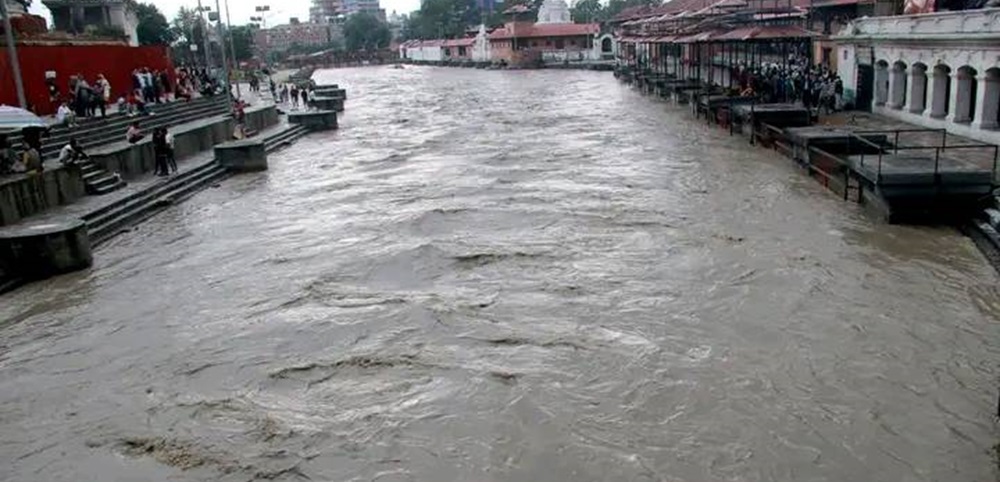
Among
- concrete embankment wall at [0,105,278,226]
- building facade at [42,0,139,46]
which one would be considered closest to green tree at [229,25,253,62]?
building facade at [42,0,139,46]

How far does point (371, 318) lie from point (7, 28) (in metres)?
12.6

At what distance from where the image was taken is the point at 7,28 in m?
18.0

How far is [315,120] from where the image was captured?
1401 inches

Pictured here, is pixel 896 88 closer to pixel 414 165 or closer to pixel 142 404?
pixel 414 165

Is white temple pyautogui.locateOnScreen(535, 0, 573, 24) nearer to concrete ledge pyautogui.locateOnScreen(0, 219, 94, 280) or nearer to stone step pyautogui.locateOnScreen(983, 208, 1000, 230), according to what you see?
stone step pyautogui.locateOnScreen(983, 208, 1000, 230)

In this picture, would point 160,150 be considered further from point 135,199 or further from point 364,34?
point 364,34

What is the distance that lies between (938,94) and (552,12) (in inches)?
3649

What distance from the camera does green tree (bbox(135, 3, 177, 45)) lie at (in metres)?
61.4

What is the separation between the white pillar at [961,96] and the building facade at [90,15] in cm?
4182

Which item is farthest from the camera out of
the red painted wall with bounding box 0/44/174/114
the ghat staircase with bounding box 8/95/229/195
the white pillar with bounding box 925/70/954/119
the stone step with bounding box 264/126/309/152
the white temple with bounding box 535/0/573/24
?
the white temple with bounding box 535/0/573/24

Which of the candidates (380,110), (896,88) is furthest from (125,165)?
(380,110)

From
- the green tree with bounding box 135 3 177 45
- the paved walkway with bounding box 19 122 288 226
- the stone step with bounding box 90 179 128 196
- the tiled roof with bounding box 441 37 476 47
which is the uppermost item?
the green tree with bounding box 135 3 177 45

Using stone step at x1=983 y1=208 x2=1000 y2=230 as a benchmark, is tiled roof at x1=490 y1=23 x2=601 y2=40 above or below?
above

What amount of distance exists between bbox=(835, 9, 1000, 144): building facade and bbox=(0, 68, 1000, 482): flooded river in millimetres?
5353
